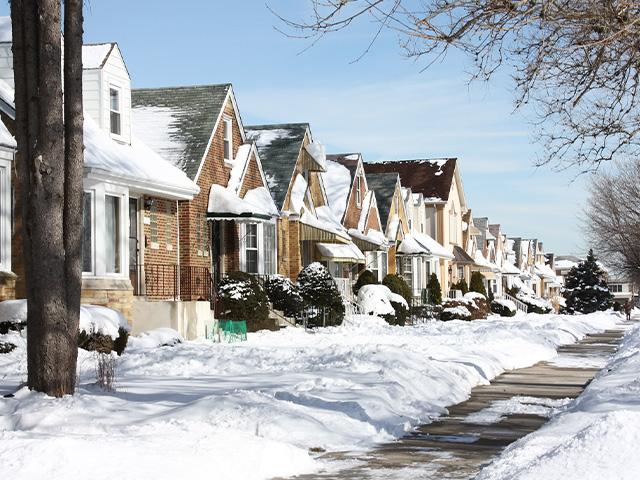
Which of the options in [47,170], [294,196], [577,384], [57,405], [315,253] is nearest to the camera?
[57,405]

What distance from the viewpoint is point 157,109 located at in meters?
32.6

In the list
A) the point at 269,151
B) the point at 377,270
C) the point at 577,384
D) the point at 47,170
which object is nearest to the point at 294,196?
the point at 269,151

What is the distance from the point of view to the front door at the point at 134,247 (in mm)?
27047

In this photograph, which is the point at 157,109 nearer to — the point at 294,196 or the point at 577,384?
the point at 294,196

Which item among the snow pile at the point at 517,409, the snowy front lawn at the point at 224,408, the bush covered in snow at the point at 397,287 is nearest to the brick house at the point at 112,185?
the snowy front lawn at the point at 224,408

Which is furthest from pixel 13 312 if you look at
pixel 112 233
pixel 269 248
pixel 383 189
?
pixel 383 189

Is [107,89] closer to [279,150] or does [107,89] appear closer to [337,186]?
[279,150]

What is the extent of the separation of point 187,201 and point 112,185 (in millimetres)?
5703

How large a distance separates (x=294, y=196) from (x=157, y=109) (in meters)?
7.04

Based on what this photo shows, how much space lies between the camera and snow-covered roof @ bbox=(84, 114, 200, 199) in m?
23.4

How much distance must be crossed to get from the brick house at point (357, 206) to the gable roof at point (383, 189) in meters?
1.17

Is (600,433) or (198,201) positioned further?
(198,201)

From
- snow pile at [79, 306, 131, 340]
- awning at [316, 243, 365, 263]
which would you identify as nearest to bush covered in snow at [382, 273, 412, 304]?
awning at [316, 243, 365, 263]

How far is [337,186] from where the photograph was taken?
4691 centimetres
